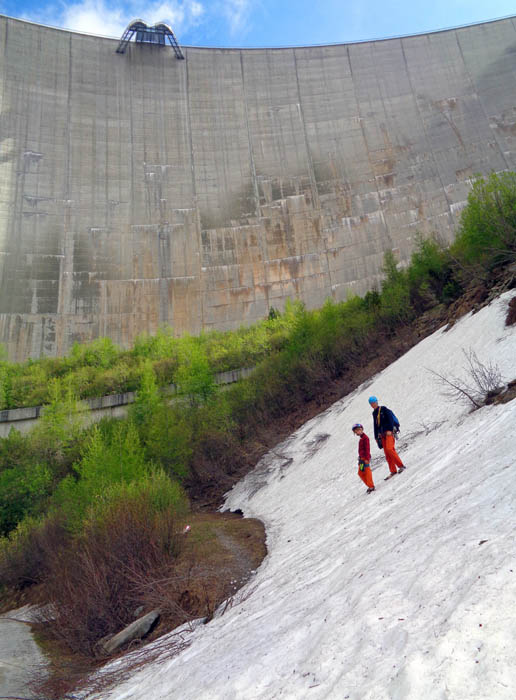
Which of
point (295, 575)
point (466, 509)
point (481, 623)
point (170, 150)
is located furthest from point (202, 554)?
point (170, 150)

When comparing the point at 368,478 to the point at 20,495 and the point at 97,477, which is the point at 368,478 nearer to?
the point at 97,477

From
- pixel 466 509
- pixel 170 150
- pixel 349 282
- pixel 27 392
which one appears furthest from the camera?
pixel 170 150

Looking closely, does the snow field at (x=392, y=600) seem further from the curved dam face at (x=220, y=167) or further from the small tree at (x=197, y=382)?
the curved dam face at (x=220, y=167)

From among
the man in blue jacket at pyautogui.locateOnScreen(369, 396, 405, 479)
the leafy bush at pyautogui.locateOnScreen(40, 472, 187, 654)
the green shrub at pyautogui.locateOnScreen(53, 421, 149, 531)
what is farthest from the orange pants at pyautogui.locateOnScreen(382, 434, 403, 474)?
the green shrub at pyautogui.locateOnScreen(53, 421, 149, 531)

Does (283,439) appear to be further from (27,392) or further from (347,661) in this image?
(27,392)

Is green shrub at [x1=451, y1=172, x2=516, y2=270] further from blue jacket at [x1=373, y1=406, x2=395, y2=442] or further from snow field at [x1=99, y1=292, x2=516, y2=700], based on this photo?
blue jacket at [x1=373, y1=406, x2=395, y2=442]

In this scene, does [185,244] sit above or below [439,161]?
below
